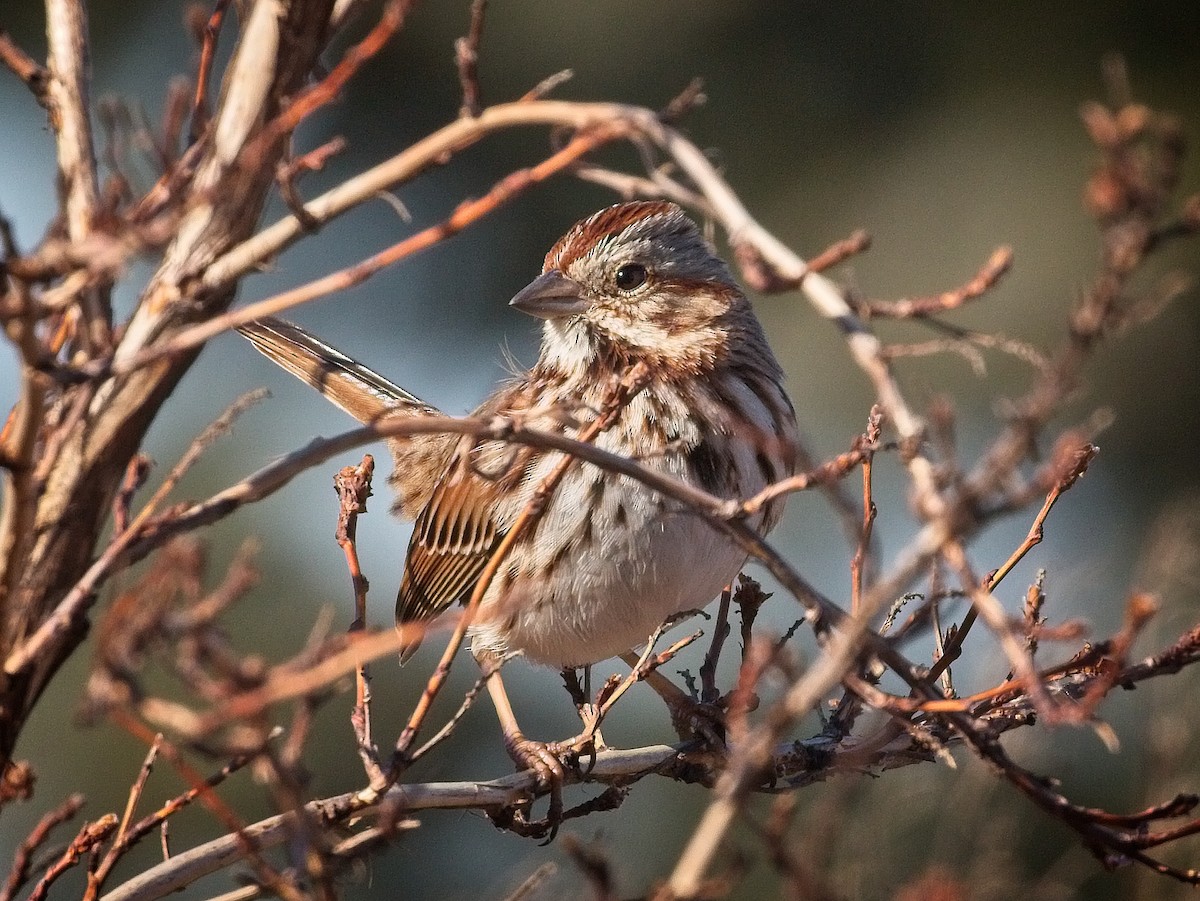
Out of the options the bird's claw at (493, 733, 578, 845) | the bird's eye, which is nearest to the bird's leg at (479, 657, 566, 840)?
the bird's claw at (493, 733, 578, 845)

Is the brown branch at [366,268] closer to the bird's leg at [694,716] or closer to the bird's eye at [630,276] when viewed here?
the bird's leg at [694,716]

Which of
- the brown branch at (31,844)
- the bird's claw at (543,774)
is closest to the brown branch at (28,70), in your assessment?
the brown branch at (31,844)

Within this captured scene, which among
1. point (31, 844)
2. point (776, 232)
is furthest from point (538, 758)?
point (776, 232)

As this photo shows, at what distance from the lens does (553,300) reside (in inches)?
144

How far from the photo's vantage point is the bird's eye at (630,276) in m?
3.71

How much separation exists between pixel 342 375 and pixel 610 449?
1219mm

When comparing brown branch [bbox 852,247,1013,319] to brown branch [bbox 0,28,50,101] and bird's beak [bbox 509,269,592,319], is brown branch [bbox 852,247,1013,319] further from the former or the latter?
bird's beak [bbox 509,269,592,319]

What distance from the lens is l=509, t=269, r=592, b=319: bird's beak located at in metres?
3.64

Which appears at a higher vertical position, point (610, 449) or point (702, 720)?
point (610, 449)

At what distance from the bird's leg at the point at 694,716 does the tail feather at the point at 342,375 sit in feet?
3.94

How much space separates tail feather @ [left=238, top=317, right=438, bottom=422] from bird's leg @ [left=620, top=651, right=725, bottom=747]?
120cm

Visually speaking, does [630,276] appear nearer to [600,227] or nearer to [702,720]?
[600,227]

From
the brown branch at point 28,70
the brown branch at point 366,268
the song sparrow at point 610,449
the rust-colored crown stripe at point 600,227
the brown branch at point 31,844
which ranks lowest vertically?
the brown branch at point 31,844

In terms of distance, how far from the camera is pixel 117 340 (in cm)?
160
